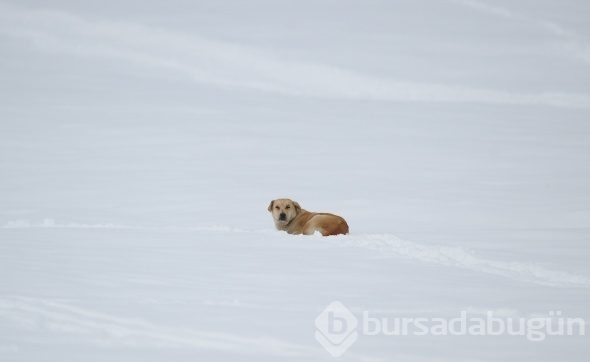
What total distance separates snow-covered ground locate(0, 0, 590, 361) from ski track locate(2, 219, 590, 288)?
5 centimetres

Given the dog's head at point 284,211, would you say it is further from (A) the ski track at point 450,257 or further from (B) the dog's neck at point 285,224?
(A) the ski track at point 450,257

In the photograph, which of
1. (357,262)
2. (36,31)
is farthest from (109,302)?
(36,31)

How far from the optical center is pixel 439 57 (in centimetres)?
3953

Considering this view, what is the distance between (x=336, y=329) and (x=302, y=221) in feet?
17.5

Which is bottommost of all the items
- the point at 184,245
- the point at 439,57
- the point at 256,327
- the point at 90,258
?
the point at 256,327

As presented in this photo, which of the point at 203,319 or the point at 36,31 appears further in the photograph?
the point at 36,31

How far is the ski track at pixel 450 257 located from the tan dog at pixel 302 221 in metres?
0.21

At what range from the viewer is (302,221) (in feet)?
43.6

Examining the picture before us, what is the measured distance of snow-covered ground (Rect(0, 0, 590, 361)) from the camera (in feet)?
27.6

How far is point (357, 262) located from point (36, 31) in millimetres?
37251

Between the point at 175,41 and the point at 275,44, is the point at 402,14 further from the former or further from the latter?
the point at 175,41

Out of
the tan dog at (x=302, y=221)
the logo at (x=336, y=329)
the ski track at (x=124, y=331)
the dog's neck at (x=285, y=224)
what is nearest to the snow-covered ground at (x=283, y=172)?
the ski track at (x=124, y=331)

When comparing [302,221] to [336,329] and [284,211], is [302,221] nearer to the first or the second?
[284,211]

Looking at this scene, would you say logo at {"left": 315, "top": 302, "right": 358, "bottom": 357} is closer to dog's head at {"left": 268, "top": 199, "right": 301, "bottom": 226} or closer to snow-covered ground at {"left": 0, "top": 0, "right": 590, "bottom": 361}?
snow-covered ground at {"left": 0, "top": 0, "right": 590, "bottom": 361}
